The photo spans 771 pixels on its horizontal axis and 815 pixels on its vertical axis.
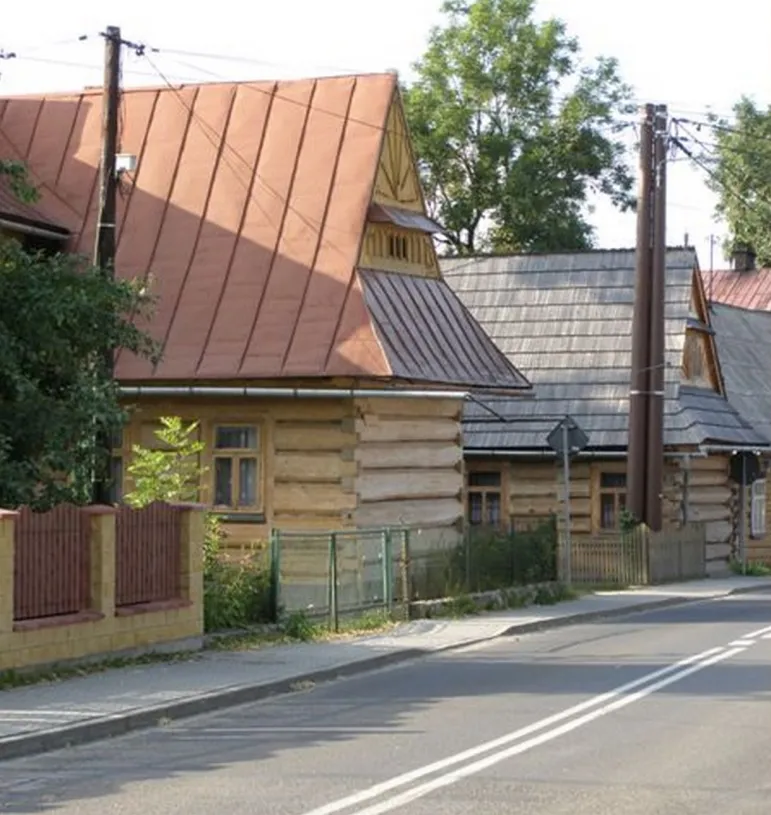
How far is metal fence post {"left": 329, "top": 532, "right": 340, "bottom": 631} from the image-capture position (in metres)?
24.2

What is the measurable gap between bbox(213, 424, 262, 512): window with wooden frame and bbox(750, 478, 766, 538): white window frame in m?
19.3

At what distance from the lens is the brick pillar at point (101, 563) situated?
19.4m

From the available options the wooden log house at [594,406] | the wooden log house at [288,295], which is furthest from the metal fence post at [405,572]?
the wooden log house at [594,406]

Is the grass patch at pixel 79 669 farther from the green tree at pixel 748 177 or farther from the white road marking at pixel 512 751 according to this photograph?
the green tree at pixel 748 177

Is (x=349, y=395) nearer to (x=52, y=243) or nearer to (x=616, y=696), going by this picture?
(x=52, y=243)

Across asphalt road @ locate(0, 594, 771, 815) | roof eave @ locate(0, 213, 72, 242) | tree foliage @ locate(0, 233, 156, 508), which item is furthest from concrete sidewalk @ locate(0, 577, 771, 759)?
roof eave @ locate(0, 213, 72, 242)

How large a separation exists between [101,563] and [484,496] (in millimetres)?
22978

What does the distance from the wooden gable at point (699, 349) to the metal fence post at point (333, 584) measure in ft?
63.6

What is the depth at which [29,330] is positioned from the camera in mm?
20406

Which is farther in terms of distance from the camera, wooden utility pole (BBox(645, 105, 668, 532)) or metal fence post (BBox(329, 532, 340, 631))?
wooden utility pole (BBox(645, 105, 668, 532))

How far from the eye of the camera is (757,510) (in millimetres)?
46719

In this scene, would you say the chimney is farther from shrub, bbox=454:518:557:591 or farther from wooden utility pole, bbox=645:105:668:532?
shrub, bbox=454:518:557:591

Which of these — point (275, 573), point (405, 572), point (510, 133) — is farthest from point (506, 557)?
point (510, 133)

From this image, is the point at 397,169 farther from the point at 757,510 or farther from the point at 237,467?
the point at 757,510
